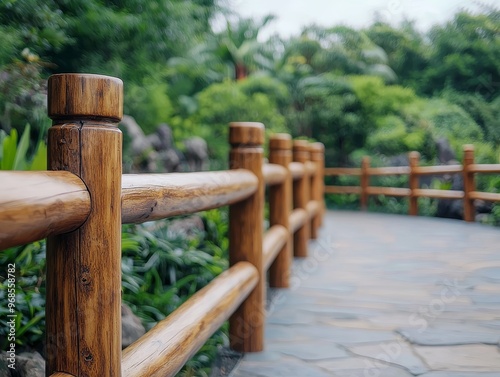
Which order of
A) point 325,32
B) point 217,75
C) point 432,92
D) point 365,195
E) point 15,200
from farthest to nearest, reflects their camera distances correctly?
point 217,75, point 365,195, point 325,32, point 432,92, point 15,200

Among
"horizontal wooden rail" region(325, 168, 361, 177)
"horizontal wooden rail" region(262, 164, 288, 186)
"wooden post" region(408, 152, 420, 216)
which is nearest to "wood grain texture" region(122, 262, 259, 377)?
"horizontal wooden rail" region(262, 164, 288, 186)

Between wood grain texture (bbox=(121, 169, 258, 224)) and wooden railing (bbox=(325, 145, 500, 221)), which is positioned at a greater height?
wood grain texture (bbox=(121, 169, 258, 224))

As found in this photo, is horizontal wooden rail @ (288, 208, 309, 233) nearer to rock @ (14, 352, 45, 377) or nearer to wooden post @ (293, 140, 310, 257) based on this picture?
wooden post @ (293, 140, 310, 257)

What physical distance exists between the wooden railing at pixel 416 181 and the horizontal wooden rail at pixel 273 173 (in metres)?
1.16

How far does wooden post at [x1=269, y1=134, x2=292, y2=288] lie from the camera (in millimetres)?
3096

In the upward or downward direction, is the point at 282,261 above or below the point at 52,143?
below

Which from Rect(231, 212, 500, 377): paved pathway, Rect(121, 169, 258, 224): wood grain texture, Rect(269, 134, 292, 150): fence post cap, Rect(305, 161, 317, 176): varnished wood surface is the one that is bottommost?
Result: Rect(231, 212, 500, 377): paved pathway

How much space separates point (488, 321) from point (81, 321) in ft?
6.50

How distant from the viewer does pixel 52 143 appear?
2.85ft

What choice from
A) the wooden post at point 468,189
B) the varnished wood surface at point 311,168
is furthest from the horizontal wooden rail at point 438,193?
the varnished wood surface at point 311,168

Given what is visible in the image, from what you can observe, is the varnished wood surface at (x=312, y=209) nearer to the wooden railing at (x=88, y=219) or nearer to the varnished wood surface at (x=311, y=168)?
the varnished wood surface at (x=311, y=168)

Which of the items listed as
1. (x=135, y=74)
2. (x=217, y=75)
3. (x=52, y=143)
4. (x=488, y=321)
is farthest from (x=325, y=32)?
(x=217, y=75)

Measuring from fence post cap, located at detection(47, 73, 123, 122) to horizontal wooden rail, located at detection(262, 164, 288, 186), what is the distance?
58.9 inches

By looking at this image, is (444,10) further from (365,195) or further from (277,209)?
(365,195)
